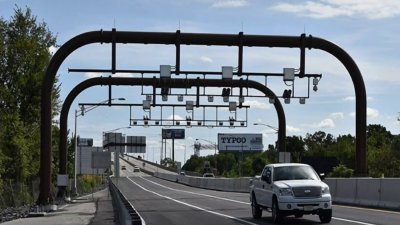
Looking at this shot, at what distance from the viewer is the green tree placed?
52.6 meters

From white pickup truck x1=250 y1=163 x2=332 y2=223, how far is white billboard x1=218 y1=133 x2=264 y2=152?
119448 millimetres

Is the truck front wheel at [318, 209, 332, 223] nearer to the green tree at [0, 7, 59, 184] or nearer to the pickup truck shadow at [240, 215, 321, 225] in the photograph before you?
the pickup truck shadow at [240, 215, 321, 225]

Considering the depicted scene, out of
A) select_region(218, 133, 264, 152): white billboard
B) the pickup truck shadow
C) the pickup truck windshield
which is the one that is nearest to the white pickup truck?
the pickup truck windshield

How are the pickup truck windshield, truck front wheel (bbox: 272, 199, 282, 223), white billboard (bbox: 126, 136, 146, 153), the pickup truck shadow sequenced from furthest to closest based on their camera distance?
white billboard (bbox: 126, 136, 146, 153) → the pickup truck windshield → the pickup truck shadow → truck front wheel (bbox: 272, 199, 282, 223)

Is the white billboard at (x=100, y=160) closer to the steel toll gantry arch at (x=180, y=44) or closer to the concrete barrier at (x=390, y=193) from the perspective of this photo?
the steel toll gantry arch at (x=180, y=44)

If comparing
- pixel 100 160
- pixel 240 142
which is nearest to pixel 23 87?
pixel 100 160

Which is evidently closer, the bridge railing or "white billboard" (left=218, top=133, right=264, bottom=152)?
the bridge railing

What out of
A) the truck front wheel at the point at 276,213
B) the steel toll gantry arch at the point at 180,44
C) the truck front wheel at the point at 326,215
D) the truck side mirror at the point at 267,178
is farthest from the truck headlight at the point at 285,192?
the steel toll gantry arch at the point at 180,44

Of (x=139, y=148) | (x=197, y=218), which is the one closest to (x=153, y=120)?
(x=197, y=218)

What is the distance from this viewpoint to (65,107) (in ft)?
142

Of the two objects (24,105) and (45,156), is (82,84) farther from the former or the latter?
(24,105)

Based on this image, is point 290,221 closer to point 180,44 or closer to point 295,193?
point 295,193

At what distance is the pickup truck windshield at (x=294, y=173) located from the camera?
2170 centimetres

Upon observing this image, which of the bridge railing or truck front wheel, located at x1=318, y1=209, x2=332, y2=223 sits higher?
the bridge railing
